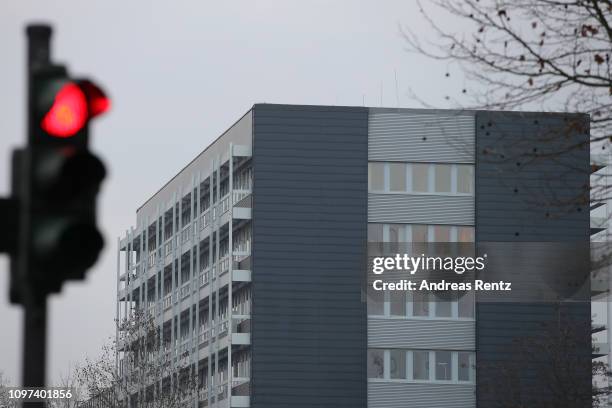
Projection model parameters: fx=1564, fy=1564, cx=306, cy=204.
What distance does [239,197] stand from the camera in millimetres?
83875

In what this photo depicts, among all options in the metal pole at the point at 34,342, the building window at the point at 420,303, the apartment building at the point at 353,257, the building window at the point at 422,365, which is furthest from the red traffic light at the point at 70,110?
the building window at the point at 420,303

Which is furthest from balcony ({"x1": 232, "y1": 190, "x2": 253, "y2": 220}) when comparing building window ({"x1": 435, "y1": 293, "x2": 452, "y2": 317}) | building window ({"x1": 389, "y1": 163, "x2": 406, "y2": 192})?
building window ({"x1": 435, "y1": 293, "x2": 452, "y2": 317})

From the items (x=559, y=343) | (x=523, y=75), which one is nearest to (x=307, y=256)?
(x=559, y=343)

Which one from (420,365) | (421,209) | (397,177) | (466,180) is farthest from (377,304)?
(466,180)

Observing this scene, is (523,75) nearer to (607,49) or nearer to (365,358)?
(607,49)

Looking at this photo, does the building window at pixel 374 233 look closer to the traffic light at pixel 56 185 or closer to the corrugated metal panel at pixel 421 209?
the corrugated metal panel at pixel 421 209

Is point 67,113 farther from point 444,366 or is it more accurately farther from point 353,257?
point 444,366

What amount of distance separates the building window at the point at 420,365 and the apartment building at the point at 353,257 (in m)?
0.08

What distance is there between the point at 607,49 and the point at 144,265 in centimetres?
8637

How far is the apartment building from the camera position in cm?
8050

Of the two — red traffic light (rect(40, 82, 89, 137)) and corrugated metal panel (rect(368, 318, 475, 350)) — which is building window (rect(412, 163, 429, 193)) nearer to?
corrugated metal panel (rect(368, 318, 475, 350))

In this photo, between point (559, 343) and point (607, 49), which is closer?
point (607, 49)

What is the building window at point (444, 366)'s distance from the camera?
8181cm

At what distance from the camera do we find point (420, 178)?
83625 mm
